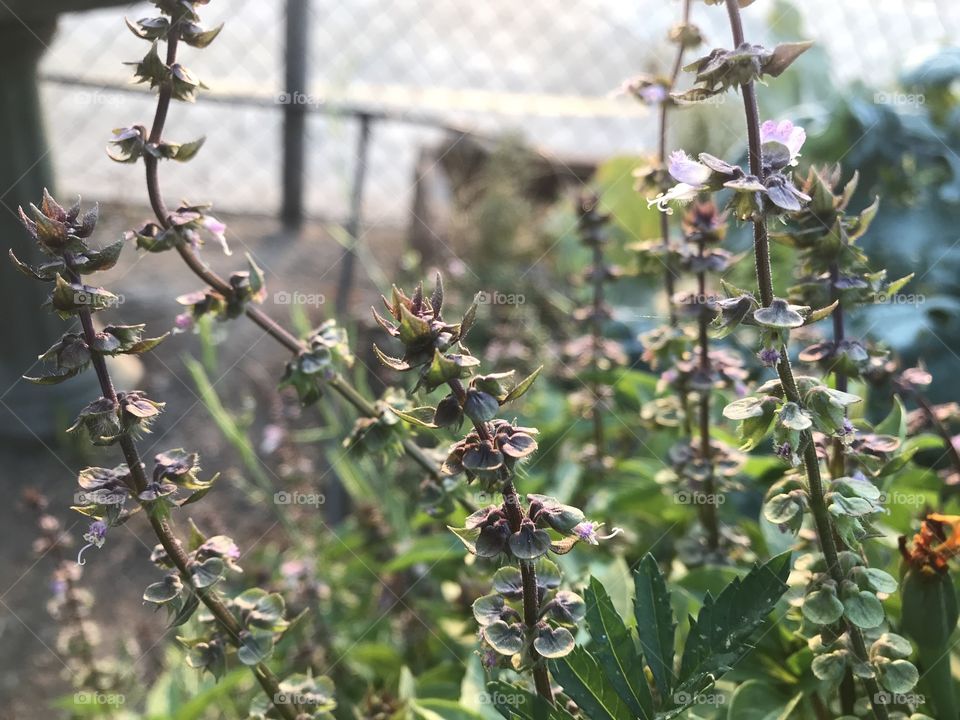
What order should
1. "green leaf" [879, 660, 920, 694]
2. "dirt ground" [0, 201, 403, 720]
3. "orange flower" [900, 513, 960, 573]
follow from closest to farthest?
"green leaf" [879, 660, 920, 694] < "orange flower" [900, 513, 960, 573] < "dirt ground" [0, 201, 403, 720]

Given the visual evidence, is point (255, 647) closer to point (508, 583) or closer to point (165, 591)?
point (165, 591)

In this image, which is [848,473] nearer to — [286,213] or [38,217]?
[38,217]

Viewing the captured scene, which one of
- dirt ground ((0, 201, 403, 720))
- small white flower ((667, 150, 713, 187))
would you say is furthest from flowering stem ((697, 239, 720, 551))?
dirt ground ((0, 201, 403, 720))

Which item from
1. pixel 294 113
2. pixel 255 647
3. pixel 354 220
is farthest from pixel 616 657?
pixel 294 113

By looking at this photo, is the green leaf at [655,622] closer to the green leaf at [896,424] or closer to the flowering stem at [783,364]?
the flowering stem at [783,364]

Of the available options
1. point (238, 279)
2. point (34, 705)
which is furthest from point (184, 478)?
point (34, 705)

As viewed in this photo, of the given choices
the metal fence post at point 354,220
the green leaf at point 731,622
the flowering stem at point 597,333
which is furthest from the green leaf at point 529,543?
the metal fence post at point 354,220

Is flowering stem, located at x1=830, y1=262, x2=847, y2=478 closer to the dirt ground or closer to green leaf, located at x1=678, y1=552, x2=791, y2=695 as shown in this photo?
green leaf, located at x1=678, y1=552, x2=791, y2=695
